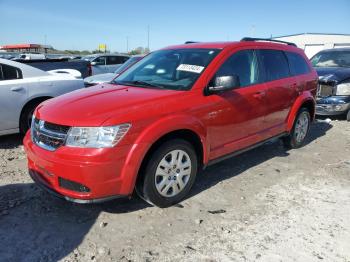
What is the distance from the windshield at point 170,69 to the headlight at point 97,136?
42.0 inches

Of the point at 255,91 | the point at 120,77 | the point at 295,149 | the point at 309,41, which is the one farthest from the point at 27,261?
the point at 309,41

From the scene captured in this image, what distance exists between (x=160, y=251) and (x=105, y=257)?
47cm

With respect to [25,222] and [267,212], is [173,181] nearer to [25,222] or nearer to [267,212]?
[267,212]

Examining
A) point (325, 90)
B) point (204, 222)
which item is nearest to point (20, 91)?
point (204, 222)

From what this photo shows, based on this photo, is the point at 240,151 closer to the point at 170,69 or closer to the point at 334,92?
the point at 170,69

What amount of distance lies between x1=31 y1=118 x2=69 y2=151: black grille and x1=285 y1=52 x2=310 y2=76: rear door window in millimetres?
3824

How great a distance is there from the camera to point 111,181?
10.5 ft

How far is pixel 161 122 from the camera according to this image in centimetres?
341

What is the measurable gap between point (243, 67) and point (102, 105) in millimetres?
2055

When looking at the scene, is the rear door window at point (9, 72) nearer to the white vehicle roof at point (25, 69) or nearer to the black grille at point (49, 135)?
the white vehicle roof at point (25, 69)

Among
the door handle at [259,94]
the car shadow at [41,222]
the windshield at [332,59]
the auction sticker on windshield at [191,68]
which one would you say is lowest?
the car shadow at [41,222]

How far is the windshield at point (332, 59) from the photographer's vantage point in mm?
9289

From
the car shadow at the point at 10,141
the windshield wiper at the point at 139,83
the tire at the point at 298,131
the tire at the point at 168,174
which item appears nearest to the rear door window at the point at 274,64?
the tire at the point at 298,131

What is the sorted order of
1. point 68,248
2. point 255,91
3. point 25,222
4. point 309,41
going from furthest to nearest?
point 309,41 < point 255,91 < point 25,222 < point 68,248
